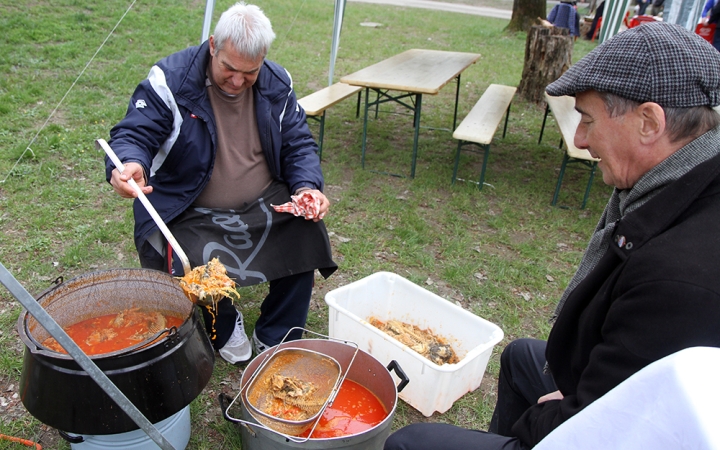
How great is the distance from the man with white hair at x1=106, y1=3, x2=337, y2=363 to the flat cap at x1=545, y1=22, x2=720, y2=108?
149 cm

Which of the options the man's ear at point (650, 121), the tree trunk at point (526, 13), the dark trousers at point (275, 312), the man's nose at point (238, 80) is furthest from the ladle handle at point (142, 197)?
the tree trunk at point (526, 13)

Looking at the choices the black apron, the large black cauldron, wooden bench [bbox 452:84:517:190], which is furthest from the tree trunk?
the large black cauldron

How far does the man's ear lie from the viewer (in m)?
1.28

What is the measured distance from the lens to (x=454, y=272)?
375 cm

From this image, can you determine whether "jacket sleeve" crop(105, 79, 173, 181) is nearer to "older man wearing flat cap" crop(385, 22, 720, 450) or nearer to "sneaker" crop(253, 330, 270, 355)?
"sneaker" crop(253, 330, 270, 355)

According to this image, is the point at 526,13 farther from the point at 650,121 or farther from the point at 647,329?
the point at 647,329

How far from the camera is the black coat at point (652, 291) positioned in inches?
44.8

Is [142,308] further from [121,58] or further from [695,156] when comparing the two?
[121,58]

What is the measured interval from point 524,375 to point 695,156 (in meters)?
1.04

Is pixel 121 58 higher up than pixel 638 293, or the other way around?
pixel 638 293

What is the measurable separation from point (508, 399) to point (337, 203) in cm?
287

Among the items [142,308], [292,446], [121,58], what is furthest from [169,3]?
[292,446]

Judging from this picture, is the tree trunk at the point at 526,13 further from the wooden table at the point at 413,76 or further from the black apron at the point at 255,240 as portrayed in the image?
the black apron at the point at 255,240

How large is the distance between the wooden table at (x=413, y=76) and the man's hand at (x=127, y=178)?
2.81 metres
